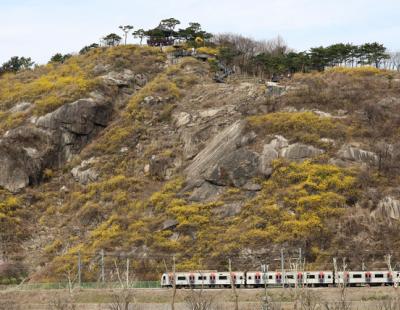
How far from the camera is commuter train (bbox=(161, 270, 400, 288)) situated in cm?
5556

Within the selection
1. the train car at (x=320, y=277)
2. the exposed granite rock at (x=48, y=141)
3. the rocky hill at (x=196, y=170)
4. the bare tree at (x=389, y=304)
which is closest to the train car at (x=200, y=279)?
the rocky hill at (x=196, y=170)

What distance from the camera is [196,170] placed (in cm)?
7519

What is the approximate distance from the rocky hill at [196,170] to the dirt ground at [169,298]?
5.70 m

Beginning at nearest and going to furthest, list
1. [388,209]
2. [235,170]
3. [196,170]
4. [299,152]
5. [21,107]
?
[388,209] → [235,170] → [299,152] → [196,170] → [21,107]

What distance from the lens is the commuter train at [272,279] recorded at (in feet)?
182

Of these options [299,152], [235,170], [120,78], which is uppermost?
[120,78]

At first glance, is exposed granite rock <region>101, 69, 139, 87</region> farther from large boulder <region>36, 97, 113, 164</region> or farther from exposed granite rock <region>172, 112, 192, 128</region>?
exposed granite rock <region>172, 112, 192, 128</region>

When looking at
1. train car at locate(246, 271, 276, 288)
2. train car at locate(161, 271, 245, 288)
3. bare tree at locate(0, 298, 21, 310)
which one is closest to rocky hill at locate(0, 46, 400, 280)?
train car at locate(161, 271, 245, 288)

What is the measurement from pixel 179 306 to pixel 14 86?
6934cm

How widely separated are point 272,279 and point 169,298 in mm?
9468

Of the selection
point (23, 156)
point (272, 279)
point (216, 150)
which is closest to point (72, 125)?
point (23, 156)

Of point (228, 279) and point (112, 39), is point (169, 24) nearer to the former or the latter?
point (112, 39)

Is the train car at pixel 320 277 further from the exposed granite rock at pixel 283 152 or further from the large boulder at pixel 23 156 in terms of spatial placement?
the large boulder at pixel 23 156

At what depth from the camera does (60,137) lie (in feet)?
298
